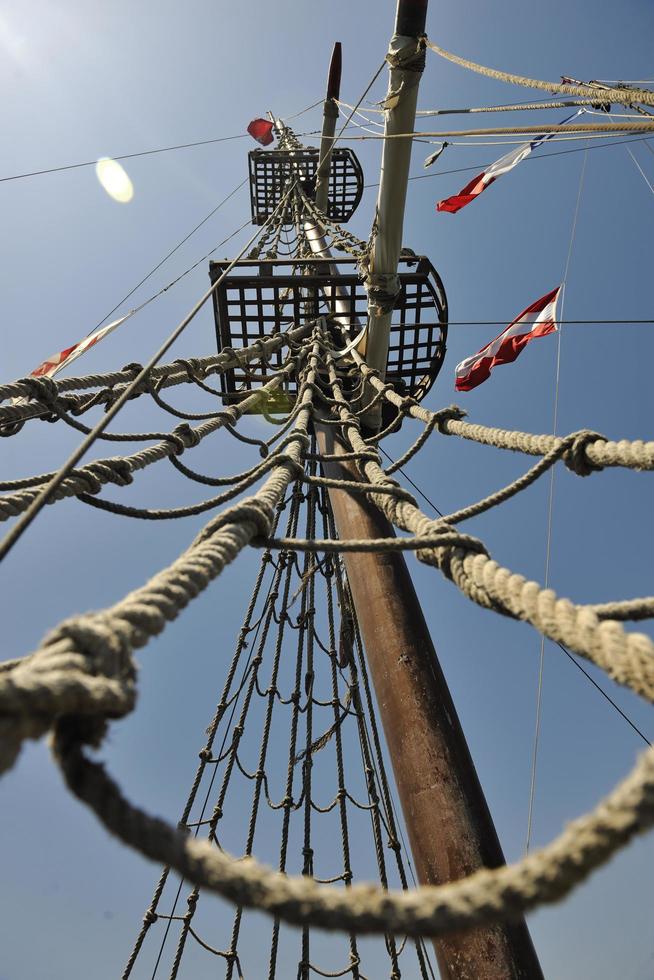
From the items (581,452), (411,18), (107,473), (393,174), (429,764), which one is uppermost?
(411,18)

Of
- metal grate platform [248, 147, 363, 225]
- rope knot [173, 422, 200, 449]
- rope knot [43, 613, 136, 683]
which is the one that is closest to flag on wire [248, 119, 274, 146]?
metal grate platform [248, 147, 363, 225]

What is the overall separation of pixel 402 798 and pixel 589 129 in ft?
8.77

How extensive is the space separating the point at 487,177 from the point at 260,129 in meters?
8.48

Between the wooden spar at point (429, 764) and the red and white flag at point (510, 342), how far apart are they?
7.70 feet

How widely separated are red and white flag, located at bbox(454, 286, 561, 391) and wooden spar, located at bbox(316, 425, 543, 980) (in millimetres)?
2347

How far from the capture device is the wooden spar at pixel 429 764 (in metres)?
1.70

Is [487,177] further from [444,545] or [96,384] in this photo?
[444,545]

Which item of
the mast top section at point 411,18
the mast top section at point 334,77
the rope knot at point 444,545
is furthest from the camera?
the mast top section at point 334,77

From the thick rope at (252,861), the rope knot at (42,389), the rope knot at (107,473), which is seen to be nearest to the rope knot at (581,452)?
the thick rope at (252,861)

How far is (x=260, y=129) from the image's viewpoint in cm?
1134

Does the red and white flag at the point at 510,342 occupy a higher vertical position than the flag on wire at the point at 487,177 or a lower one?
lower

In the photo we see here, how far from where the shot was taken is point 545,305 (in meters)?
4.70

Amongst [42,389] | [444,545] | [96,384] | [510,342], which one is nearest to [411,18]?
[510,342]

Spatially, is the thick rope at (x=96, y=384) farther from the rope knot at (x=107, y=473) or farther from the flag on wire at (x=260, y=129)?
the flag on wire at (x=260, y=129)
